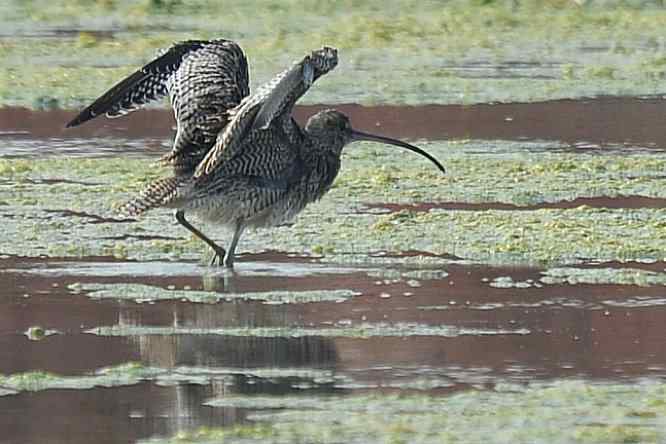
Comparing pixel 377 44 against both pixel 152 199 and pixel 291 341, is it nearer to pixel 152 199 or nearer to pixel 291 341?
pixel 152 199

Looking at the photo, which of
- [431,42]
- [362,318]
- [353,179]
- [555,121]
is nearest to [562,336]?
[362,318]

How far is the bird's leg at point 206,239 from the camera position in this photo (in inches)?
381

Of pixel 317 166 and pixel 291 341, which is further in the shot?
pixel 317 166

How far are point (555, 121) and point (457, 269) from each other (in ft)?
17.0

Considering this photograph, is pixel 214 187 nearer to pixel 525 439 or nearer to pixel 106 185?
pixel 106 185

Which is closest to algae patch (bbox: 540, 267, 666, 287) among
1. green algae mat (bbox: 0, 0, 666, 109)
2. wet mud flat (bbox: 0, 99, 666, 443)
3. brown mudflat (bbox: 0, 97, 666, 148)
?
wet mud flat (bbox: 0, 99, 666, 443)

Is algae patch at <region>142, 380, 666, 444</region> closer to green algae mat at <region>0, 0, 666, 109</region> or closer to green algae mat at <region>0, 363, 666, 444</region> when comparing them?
green algae mat at <region>0, 363, 666, 444</region>

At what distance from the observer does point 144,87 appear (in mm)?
10508

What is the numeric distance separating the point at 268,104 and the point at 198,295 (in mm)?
906

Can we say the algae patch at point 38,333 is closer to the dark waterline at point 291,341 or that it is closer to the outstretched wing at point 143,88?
the dark waterline at point 291,341

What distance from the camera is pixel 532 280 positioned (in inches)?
357

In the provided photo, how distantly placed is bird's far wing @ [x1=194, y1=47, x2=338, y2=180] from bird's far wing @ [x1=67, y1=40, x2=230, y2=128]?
32.4 inches

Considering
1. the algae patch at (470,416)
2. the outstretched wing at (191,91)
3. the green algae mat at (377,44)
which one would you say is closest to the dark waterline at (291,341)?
the algae patch at (470,416)

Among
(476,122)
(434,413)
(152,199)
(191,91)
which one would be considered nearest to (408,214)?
(191,91)
